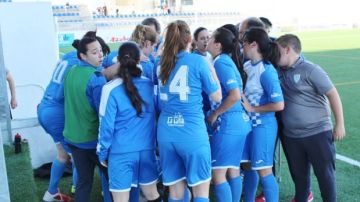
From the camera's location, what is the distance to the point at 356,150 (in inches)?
230

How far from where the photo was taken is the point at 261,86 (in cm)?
358

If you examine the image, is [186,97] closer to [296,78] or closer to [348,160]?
[296,78]

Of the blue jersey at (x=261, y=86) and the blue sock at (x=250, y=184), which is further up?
the blue jersey at (x=261, y=86)

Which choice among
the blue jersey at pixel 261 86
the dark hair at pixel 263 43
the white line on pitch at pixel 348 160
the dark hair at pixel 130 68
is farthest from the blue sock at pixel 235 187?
the white line on pitch at pixel 348 160

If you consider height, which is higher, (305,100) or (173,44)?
(173,44)

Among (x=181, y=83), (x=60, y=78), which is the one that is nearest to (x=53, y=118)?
(x=60, y=78)

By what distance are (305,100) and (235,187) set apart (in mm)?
986

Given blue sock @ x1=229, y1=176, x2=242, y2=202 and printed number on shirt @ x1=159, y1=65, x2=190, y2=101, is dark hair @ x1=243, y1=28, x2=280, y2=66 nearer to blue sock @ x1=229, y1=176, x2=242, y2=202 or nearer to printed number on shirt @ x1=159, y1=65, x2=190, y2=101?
printed number on shirt @ x1=159, y1=65, x2=190, y2=101

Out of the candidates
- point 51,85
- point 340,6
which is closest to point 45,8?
point 51,85

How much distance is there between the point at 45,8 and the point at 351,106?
620 cm

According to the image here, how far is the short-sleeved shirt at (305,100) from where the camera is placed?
134 inches

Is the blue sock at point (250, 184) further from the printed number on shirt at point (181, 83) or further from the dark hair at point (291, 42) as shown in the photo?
the printed number on shirt at point (181, 83)

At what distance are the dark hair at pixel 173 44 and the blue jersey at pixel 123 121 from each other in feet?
0.85

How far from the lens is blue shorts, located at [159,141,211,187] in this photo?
303 cm
